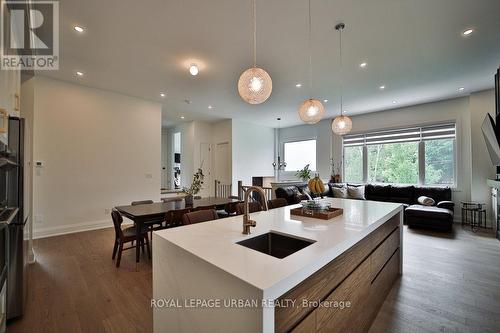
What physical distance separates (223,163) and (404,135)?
561cm

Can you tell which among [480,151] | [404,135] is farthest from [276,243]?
[404,135]

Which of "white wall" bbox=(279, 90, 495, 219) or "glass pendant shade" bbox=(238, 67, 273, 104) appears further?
"white wall" bbox=(279, 90, 495, 219)

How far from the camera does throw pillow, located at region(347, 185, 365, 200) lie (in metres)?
5.93

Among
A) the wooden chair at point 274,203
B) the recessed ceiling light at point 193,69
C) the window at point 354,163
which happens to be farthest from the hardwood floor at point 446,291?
the recessed ceiling light at point 193,69

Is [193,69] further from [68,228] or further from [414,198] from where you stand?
[414,198]

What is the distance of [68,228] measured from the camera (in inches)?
167

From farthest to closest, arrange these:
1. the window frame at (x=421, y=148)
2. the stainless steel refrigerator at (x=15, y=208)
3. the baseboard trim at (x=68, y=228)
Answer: the window frame at (x=421, y=148) < the baseboard trim at (x=68, y=228) < the stainless steel refrigerator at (x=15, y=208)

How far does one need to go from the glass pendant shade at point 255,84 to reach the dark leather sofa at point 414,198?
2.31m

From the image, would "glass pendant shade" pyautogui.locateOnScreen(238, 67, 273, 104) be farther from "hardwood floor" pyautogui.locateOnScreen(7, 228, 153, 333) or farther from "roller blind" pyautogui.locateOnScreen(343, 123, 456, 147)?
"roller blind" pyautogui.locateOnScreen(343, 123, 456, 147)

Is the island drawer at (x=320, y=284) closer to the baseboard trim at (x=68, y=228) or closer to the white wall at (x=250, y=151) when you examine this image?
the baseboard trim at (x=68, y=228)

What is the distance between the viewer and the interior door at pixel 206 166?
7777 mm

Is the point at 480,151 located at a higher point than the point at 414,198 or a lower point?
higher

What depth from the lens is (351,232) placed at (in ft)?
4.62

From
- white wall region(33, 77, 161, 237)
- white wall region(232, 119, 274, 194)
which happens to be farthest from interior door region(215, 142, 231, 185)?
white wall region(33, 77, 161, 237)
